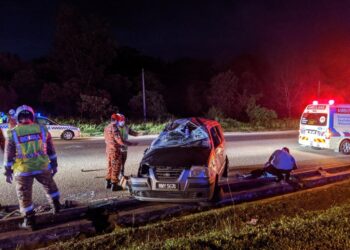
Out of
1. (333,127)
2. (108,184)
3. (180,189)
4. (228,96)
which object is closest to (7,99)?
(228,96)

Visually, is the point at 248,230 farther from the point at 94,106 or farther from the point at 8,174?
the point at 94,106

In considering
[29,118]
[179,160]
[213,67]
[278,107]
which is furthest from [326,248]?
[213,67]

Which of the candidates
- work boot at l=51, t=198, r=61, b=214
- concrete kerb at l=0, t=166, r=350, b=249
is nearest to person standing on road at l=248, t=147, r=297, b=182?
concrete kerb at l=0, t=166, r=350, b=249

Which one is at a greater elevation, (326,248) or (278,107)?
(278,107)

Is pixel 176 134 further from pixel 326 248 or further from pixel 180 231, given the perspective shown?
pixel 326 248

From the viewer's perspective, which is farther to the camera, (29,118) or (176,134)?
(176,134)

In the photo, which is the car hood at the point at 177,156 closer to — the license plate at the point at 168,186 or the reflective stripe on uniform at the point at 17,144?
the license plate at the point at 168,186

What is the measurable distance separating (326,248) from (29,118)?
15.4 feet

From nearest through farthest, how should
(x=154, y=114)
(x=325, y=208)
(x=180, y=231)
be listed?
1. (x=180, y=231)
2. (x=325, y=208)
3. (x=154, y=114)

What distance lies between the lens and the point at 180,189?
6.27 meters

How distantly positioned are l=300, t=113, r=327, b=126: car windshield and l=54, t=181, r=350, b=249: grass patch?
685 cm

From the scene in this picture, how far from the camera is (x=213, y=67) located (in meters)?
52.6

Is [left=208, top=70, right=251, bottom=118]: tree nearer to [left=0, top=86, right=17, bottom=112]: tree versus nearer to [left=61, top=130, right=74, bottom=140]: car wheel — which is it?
[left=0, top=86, right=17, bottom=112]: tree

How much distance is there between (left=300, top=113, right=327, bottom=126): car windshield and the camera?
42.4ft
